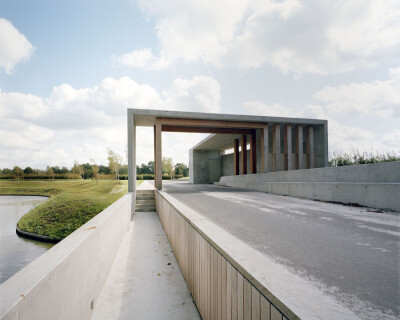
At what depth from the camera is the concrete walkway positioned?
9.70ft

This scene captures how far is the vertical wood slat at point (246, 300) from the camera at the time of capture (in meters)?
1.38

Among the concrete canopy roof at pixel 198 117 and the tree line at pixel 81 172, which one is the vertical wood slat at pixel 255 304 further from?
the tree line at pixel 81 172

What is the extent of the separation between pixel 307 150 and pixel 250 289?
16.9 meters

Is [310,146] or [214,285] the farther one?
[310,146]

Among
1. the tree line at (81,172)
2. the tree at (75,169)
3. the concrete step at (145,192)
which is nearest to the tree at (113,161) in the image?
the tree line at (81,172)

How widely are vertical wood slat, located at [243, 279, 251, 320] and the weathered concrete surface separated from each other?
55 centimetres

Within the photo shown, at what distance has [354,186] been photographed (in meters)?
6.34

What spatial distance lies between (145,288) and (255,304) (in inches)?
116

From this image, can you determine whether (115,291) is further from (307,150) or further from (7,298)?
(307,150)

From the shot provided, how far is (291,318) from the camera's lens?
0.97 meters

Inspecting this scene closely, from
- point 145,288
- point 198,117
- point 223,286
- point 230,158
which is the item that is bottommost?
point 145,288

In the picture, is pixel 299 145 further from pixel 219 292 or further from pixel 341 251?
pixel 219 292

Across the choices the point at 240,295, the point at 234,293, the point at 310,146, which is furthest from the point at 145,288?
the point at 310,146

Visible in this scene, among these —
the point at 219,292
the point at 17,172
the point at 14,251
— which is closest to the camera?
the point at 219,292
